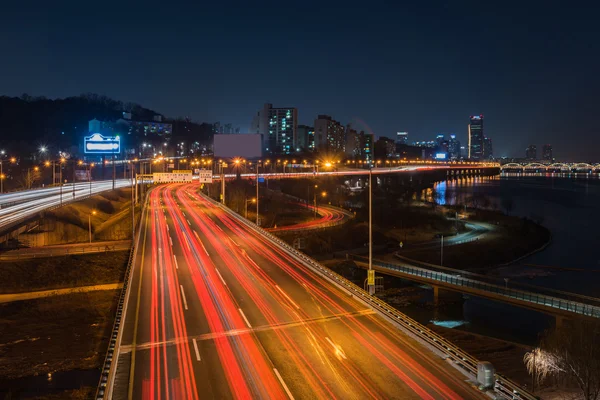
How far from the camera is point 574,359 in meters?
20.1

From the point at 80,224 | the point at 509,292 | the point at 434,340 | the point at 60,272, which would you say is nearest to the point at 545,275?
the point at 509,292

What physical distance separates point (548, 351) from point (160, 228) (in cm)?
3163

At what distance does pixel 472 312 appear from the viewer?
35844 mm

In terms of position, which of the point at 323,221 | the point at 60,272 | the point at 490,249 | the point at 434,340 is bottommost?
the point at 490,249

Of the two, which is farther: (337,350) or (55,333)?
(55,333)

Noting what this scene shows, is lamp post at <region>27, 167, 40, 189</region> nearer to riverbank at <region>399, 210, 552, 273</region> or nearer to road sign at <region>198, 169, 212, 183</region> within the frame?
road sign at <region>198, 169, 212, 183</region>

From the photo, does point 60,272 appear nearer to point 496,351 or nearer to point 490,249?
point 496,351

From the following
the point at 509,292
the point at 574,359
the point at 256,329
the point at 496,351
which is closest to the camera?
the point at 256,329

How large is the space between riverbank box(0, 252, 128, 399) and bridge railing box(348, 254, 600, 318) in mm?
22946

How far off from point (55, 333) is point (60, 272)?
34.0ft

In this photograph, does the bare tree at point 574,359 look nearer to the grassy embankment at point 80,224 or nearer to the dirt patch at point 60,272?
the dirt patch at point 60,272

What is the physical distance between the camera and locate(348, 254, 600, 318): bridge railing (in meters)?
27.8

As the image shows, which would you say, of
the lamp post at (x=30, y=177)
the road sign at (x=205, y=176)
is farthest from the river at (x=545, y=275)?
the lamp post at (x=30, y=177)

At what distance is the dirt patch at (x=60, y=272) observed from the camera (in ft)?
112
